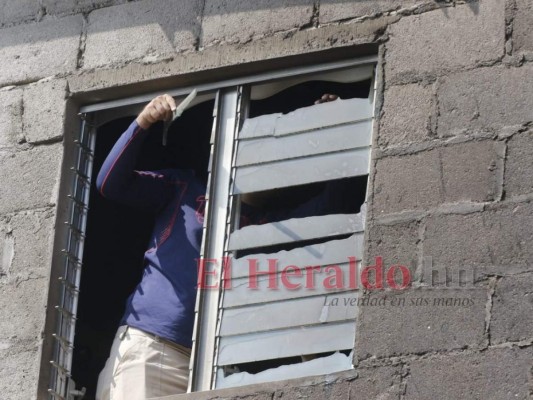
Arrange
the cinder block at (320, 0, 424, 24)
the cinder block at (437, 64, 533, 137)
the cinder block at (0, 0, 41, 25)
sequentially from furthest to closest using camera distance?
the cinder block at (0, 0, 41, 25) → the cinder block at (320, 0, 424, 24) → the cinder block at (437, 64, 533, 137)

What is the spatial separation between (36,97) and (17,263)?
2.56 feet

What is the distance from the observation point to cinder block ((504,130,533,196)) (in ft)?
17.0

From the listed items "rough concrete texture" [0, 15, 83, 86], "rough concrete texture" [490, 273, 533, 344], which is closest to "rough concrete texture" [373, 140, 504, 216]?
"rough concrete texture" [490, 273, 533, 344]

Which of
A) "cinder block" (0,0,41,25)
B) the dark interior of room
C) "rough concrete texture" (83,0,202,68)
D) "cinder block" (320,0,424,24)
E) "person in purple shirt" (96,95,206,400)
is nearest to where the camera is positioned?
"cinder block" (320,0,424,24)

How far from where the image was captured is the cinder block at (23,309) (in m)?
5.91

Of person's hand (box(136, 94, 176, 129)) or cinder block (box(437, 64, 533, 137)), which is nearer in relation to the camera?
cinder block (box(437, 64, 533, 137))

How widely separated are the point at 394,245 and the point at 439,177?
0.31 meters

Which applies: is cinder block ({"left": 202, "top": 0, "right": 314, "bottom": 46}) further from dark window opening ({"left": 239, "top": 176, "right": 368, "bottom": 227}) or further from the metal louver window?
dark window opening ({"left": 239, "top": 176, "right": 368, "bottom": 227})

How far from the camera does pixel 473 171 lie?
531 cm

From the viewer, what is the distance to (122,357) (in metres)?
5.91

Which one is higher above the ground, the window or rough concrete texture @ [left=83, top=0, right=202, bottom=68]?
rough concrete texture @ [left=83, top=0, right=202, bottom=68]

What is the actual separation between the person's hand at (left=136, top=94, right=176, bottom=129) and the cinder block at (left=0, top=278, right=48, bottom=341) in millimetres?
785

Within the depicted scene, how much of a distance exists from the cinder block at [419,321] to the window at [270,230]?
0.15m

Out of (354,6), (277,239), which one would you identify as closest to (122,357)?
(277,239)
